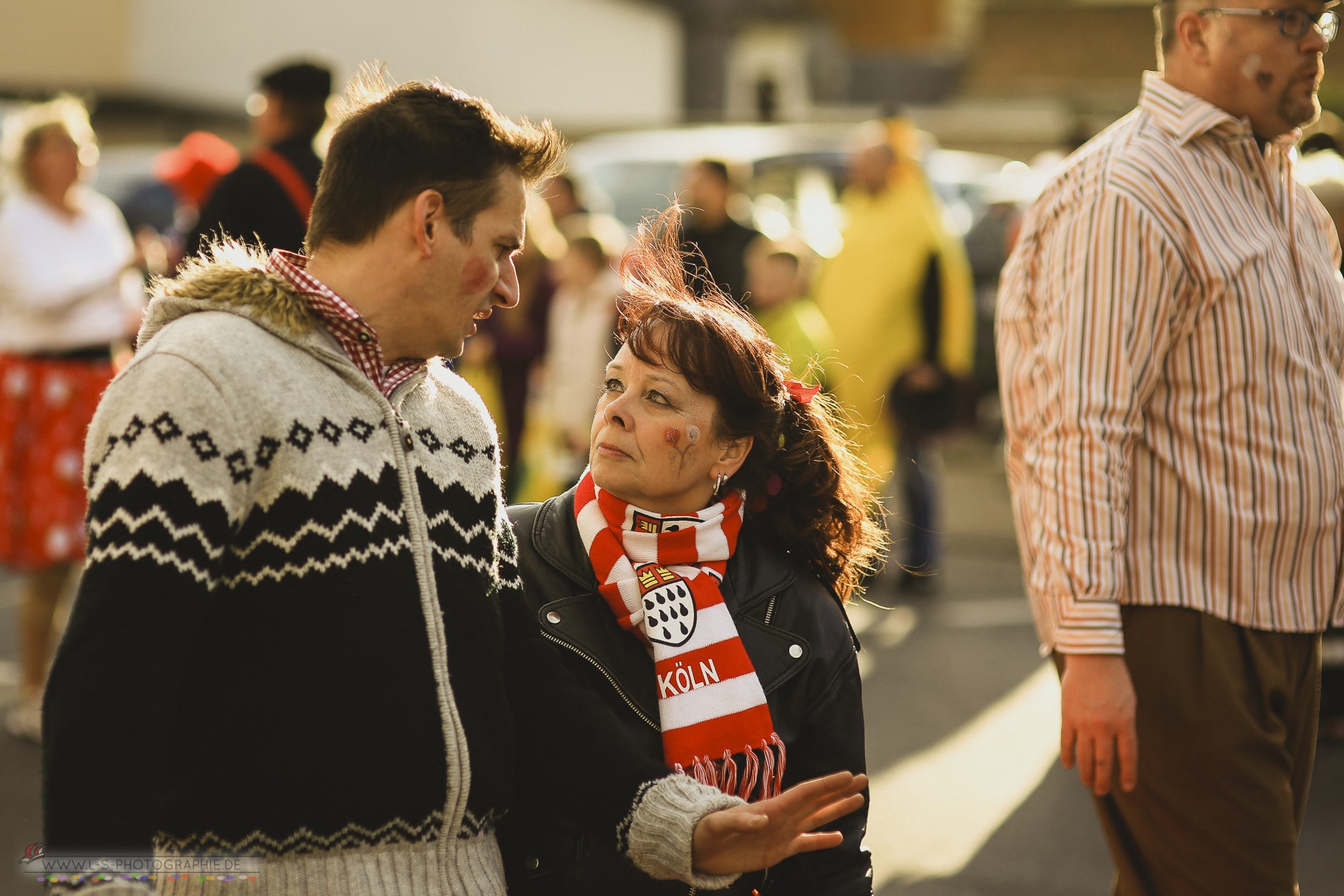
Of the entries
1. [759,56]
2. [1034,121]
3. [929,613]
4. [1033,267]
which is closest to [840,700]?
[1033,267]

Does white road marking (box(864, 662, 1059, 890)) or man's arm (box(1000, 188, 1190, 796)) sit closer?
man's arm (box(1000, 188, 1190, 796))

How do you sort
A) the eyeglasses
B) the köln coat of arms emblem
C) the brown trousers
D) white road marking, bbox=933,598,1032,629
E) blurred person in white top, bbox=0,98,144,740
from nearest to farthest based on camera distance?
the köln coat of arms emblem → the brown trousers → the eyeglasses → blurred person in white top, bbox=0,98,144,740 → white road marking, bbox=933,598,1032,629

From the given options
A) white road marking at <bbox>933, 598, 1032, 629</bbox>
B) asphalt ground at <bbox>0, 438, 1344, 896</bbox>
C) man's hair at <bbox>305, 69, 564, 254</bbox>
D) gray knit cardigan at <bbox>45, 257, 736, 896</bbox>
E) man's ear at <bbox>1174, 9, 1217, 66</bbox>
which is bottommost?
white road marking at <bbox>933, 598, 1032, 629</bbox>

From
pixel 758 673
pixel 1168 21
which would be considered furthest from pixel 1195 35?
pixel 758 673

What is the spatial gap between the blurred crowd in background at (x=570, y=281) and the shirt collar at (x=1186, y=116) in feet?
2.66

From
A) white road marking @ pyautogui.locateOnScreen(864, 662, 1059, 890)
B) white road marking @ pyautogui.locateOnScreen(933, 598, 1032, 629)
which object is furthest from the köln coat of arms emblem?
white road marking @ pyautogui.locateOnScreen(933, 598, 1032, 629)

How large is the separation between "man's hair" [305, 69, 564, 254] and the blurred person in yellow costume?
17.9 ft

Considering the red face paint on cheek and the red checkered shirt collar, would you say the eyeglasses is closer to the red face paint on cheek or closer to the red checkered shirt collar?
the red face paint on cheek

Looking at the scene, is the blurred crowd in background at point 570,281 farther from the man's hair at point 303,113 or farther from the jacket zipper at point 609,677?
the jacket zipper at point 609,677

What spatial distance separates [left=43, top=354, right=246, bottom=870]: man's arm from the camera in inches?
60.0

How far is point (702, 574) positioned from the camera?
7.89 ft

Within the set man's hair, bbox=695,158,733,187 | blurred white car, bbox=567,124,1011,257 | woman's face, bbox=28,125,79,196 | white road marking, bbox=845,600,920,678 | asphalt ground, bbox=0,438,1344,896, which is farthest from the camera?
blurred white car, bbox=567,124,1011,257

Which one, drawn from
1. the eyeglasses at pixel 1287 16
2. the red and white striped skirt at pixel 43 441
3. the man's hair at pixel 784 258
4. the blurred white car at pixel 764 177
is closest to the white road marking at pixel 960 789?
the man's hair at pixel 784 258

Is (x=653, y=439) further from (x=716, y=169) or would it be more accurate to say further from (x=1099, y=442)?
(x=716, y=169)
